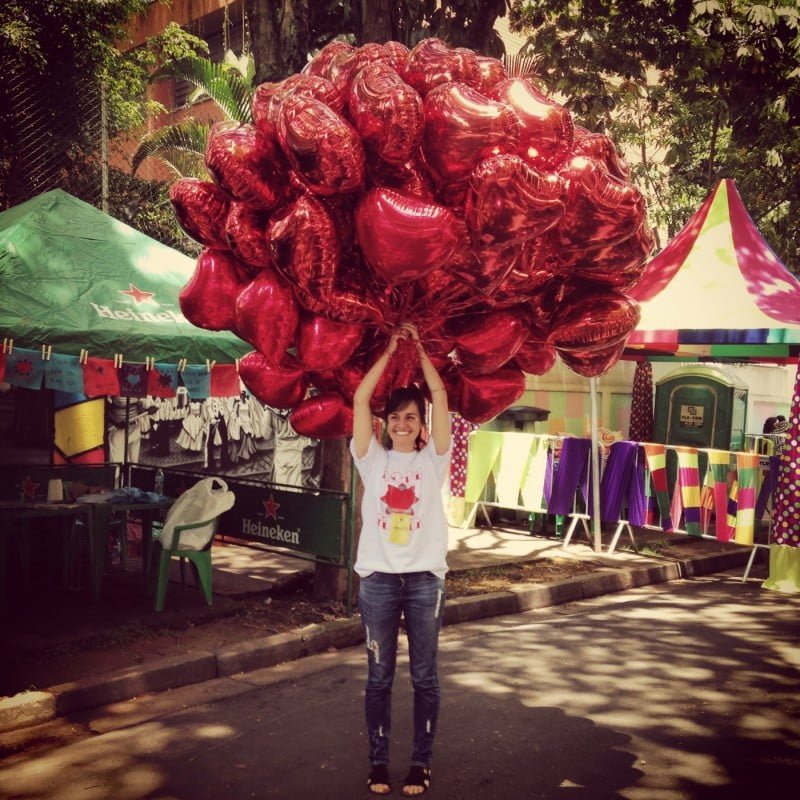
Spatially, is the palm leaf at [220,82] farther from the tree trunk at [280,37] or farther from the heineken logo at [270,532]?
the heineken logo at [270,532]

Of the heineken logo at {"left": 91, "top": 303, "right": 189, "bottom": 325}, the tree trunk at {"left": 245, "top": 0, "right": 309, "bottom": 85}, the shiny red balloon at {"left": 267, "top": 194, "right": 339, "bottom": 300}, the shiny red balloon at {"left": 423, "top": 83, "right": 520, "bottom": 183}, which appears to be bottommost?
the shiny red balloon at {"left": 267, "top": 194, "right": 339, "bottom": 300}

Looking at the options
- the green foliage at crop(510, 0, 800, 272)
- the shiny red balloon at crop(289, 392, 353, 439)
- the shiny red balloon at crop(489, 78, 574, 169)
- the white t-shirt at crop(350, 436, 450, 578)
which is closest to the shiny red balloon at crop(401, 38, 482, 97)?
the shiny red balloon at crop(489, 78, 574, 169)

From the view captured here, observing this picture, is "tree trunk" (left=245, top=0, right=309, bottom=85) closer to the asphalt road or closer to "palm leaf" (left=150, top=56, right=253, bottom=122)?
the asphalt road

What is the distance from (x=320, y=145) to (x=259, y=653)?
397 cm

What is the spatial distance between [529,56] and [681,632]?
→ 30.0 ft

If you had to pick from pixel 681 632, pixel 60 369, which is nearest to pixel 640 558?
pixel 681 632

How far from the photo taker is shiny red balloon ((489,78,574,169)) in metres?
3.20

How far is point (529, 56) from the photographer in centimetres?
1278

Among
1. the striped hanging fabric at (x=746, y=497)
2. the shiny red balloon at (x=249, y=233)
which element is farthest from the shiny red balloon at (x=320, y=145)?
the striped hanging fabric at (x=746, y=497)

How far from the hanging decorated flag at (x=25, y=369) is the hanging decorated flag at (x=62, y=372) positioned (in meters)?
0.07

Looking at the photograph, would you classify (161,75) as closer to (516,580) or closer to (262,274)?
(516,580)

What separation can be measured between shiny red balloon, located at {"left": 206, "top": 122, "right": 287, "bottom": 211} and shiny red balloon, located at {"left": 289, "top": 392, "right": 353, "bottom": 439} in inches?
35.6

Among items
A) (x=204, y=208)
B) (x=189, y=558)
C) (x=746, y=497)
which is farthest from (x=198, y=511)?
(x=746, y=497)

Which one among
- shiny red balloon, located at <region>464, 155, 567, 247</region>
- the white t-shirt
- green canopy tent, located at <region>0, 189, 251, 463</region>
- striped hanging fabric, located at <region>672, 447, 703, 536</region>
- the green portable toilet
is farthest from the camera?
the green portable toilet
